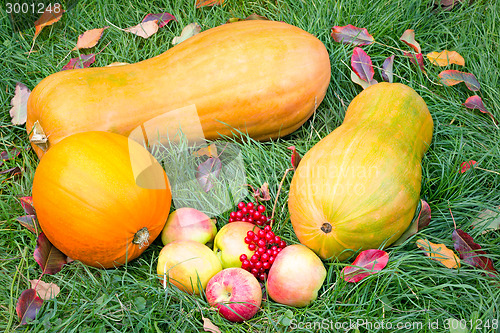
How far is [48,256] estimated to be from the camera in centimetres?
199

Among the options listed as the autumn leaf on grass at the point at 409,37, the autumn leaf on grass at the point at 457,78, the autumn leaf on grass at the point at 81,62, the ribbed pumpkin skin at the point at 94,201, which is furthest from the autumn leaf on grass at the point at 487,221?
the autumn leaf on grass at the point at 81,62

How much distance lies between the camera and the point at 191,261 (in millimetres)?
1817

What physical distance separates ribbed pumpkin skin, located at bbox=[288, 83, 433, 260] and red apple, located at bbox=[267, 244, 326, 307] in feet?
0.31

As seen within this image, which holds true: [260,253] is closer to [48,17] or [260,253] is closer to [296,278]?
[296,278]

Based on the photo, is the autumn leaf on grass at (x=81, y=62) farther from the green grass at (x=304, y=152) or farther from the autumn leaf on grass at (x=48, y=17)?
the autumn leaf on grass at (x=48, y=17)

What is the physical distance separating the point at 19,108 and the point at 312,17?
195cm

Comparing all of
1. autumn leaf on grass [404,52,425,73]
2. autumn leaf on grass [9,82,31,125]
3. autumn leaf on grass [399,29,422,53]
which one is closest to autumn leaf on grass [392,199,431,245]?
autumn leaf on grass [404,52,425,73]

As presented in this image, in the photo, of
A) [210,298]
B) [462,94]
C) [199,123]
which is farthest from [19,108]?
[462,94]

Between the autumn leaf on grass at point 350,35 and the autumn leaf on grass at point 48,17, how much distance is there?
74.9 inches

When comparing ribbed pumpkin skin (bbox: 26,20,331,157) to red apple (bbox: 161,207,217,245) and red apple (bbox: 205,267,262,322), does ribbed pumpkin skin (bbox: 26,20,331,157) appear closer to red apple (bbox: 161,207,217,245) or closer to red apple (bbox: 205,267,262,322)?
red apple (bbox: 161,207,217,245)

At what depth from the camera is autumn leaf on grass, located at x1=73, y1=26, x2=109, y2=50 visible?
2877mm

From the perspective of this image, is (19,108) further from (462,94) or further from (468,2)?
(468,2)

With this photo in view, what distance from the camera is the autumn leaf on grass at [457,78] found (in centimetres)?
252

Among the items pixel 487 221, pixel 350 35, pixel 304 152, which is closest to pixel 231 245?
pixel 304 152
